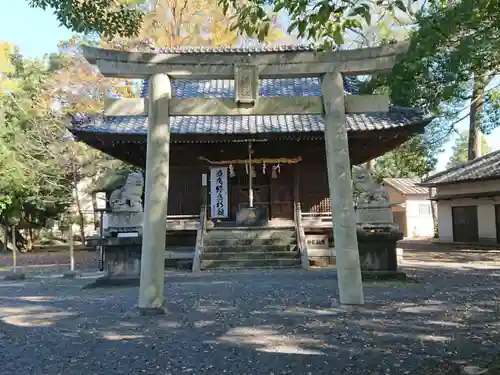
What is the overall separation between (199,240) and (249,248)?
159cm

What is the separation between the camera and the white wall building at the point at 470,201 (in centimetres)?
2291

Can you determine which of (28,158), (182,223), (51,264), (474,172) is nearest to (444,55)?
(182,223)

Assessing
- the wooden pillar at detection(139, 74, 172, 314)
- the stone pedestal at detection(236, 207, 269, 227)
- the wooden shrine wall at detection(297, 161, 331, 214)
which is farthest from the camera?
the wooden shrine wall at detection(297, 161, 331, 214)

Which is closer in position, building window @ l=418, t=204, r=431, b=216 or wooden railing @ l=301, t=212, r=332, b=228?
wooden railing @ l=301, t=212, r=332, b=228

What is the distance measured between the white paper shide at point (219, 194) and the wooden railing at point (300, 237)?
2478 mm

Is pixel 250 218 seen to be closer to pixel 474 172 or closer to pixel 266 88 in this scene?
pixel 266 88

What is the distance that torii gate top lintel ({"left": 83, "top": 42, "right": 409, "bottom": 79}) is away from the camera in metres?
7.04

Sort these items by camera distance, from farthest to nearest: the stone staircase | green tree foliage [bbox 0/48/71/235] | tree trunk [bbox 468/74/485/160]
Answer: green tree foliage [bbox 0/48/71/235] < tree trunk [bbox 468/74/485/160] < the stone staircase

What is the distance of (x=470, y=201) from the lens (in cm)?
2477

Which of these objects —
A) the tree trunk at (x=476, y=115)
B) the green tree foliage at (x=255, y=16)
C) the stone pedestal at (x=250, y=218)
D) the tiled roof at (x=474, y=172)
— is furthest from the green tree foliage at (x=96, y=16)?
the tiled roof at (x=474, y=172)

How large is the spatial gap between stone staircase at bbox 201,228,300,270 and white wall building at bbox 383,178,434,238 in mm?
23758

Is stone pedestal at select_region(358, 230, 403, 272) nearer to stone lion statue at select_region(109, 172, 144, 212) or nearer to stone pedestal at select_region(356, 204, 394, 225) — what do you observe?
stone pedestal at select_region(356, 204, 394, 225)

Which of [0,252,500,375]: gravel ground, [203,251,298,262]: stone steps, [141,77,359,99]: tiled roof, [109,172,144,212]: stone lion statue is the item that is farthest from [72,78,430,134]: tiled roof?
[0,252,500,375]: gravel ground

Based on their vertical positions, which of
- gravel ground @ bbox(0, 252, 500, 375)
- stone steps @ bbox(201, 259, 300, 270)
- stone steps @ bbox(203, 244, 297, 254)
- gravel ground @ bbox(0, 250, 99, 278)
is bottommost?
gravel ground @ bbox(0, 252, 500, 375)
